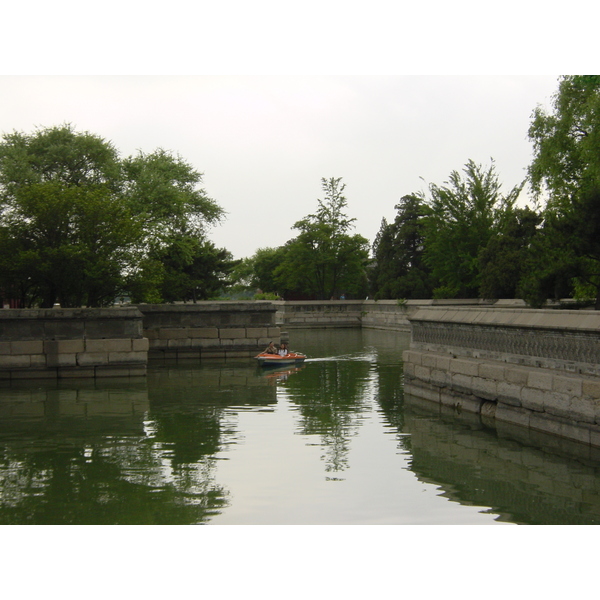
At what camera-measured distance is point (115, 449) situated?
39.2ft

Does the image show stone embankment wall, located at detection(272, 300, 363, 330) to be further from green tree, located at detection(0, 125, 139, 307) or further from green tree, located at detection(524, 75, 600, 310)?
green tree, located at detection(0, 125, 139, 307)

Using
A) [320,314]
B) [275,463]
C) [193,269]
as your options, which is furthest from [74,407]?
[320,314]

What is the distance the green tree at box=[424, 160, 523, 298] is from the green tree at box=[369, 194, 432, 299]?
3.47m

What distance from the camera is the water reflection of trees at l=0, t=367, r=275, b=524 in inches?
337

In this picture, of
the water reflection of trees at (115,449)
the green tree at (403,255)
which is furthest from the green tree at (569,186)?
the green tree at (403,255)

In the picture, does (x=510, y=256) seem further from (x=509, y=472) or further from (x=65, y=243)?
(x=509, y=472)

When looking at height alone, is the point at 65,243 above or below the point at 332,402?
above

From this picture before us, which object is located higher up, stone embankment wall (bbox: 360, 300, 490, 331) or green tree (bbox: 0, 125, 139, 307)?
green tree (bbox: 0, 125, 139, 307)

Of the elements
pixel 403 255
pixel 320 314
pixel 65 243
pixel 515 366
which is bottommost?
pixel 515 366

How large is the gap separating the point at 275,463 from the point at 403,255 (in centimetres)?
4549

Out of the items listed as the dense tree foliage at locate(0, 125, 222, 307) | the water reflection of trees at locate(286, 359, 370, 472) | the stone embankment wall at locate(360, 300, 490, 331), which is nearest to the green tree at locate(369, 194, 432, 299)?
the stone embankment wall at locate(360, 300, 490, 331)

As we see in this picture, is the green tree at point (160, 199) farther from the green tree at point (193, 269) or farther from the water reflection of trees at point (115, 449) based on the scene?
the water reflection of trees at point (115, 449)

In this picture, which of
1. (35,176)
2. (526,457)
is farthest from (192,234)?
(526,457)

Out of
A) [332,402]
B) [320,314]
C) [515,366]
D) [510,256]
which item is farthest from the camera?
[320,314]
